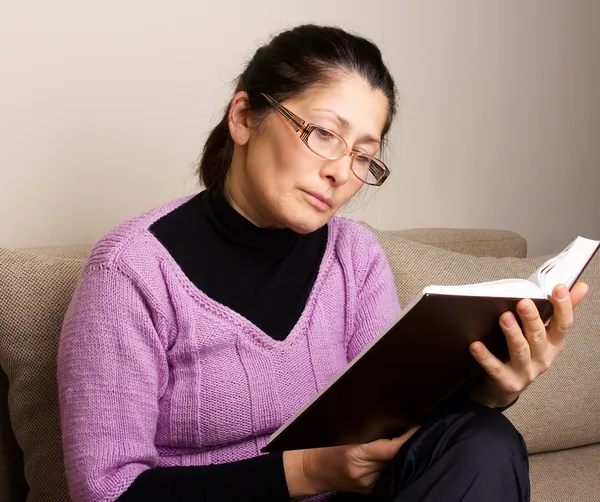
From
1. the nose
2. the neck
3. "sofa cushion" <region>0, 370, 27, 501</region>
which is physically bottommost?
"sofa cushion" <region>0, 370, 27, 501</region>

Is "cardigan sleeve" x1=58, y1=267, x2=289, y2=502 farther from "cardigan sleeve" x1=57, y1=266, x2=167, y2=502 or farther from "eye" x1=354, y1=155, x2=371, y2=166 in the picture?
"eye" x1=354, y1=155, x2=371, y2=166

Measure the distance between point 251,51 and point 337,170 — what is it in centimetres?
83

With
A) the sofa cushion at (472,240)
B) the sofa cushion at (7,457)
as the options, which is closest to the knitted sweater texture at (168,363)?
the sofa cushion at (7,457)

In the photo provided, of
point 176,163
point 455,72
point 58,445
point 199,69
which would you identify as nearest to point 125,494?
point 58,445

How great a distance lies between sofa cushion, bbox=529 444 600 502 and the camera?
1.47 metres

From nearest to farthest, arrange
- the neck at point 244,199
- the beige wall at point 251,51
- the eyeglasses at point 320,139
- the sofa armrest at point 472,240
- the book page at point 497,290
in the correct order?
the book page at point 497,290
the eyeglasses at point 320,139
the neck at point 244,199
the beige wall at point 251,51
the sofa armrest at point 472,240

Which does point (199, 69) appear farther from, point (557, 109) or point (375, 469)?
point (557, 109)

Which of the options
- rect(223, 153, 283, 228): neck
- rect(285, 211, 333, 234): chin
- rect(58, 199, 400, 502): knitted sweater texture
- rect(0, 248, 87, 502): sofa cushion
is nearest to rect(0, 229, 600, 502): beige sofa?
rect(0, 248, 87, 502): sofa cushion

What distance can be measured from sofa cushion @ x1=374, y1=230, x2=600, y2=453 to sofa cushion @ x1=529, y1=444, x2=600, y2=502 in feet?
0.07

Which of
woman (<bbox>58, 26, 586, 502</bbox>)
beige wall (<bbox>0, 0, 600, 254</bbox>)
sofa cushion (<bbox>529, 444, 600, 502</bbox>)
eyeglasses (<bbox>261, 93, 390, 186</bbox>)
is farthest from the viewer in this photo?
beige wall (<bbox>0, 0, 600, 254</bbox>)

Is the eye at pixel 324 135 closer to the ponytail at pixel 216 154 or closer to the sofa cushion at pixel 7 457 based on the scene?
the ponytail at pixel 216 154

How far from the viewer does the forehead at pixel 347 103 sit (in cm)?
115

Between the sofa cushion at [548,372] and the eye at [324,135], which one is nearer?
the eye at [324,135]

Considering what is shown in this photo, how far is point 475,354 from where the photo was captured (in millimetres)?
960
